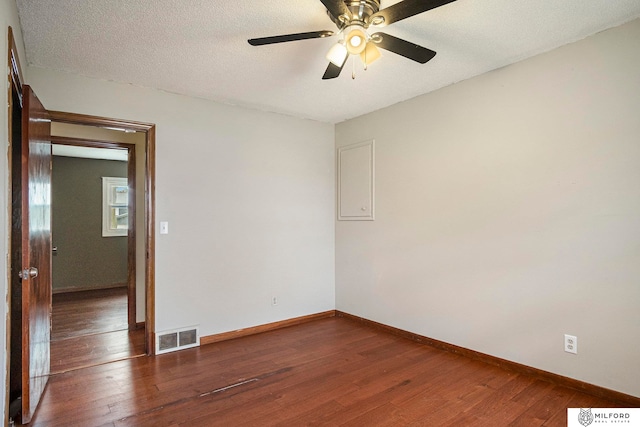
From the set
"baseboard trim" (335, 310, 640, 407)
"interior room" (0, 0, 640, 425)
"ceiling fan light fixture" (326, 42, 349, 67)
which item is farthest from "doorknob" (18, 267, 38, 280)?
"baseboard trim" (335, 310, 640, 407)

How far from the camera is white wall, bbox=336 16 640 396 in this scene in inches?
87.3

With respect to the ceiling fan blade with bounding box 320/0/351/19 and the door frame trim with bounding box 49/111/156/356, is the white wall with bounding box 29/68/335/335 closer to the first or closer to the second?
the door frame trim with bounding box 49/111/156/356

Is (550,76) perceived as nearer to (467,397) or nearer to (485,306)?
(485,306)

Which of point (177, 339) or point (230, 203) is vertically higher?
point (230, 203)

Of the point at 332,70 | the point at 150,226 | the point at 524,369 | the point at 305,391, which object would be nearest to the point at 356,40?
the point at 332,70

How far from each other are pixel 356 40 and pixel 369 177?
2.21 metres

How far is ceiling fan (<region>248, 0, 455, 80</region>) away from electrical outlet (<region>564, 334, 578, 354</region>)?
2.20m

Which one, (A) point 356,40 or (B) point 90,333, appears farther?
(B) point 90,333

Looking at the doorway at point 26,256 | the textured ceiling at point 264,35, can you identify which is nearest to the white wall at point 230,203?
the textured ceiling at point 264,35

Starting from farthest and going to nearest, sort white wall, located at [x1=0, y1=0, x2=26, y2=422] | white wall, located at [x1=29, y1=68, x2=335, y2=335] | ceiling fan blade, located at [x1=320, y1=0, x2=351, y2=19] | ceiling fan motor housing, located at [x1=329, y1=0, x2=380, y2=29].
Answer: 1. white wall, located at [x1=29, y1=68, x2=335, y2=335]
2. ceiling fan motor housing, located at [x1=329, y1=0, x2=380, y2=29]
3. ceiling fan blade, located at [x1=320, y1=0, x2=351, y2=19]
4. white wall, located at [x1=0, y1=0, x2=26, y2=422]

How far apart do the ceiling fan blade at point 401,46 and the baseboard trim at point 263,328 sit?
3.03 metres

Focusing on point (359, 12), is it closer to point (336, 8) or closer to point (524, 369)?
point (336, 8)

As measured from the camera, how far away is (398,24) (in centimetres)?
216

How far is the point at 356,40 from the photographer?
1.82 metres
